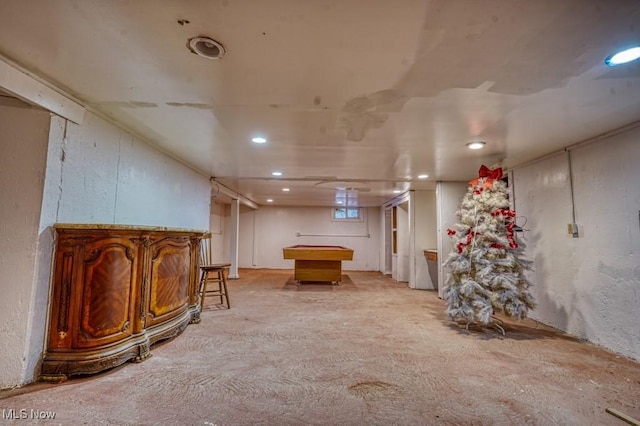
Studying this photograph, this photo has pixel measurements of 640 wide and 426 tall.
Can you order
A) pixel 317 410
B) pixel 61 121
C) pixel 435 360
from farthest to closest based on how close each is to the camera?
pixel 435 360 → pixel 61 121 → pixel 317 410

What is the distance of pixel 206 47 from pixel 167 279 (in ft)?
6.90

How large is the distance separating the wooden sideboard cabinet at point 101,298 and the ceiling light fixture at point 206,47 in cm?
144

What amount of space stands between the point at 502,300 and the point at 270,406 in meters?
2.67

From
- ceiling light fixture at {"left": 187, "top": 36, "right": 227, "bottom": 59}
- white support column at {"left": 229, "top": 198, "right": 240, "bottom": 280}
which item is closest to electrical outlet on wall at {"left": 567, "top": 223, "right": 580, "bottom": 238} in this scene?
ceiling light fixture at {"left": 187, "top": 36, "right": 227, "bottom": 59}

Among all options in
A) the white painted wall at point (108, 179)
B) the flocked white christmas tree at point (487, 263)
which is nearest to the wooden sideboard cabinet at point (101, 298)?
the white painted wall at point (108, 179)

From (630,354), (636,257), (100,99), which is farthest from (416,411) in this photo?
(100,99)

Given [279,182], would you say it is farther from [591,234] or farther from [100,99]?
[591,234]

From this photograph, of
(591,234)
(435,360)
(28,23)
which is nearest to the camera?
(28,23)

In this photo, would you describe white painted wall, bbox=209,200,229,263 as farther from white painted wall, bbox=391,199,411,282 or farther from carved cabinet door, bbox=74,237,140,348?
carved cabinet door, bbox=74,237,140,348

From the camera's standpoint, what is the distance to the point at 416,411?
1761mm

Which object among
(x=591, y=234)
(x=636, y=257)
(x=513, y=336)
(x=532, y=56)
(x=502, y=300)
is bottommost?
(x=513, y=336)

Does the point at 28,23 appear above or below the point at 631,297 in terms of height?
above

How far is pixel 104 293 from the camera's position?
220 cm

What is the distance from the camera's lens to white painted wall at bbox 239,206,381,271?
9.54 metres
